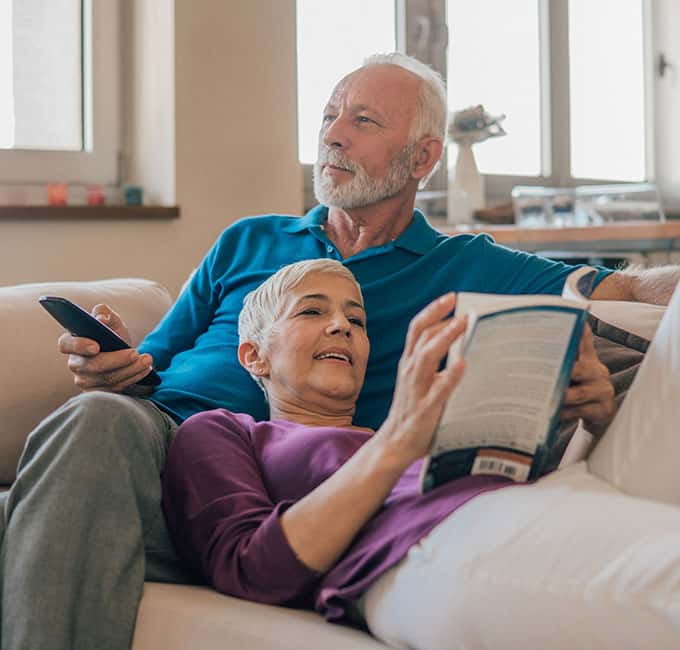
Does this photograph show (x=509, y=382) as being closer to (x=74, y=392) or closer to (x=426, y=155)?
(x=74, y=392)

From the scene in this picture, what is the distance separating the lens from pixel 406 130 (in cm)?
220

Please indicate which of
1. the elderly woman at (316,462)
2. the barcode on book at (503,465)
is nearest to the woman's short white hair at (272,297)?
the elderly woman at (316,462)

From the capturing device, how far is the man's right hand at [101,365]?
1.71 metres

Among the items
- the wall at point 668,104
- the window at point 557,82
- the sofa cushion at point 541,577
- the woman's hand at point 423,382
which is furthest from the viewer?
the wall at point 668,104

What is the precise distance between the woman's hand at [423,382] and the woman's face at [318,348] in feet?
1.45

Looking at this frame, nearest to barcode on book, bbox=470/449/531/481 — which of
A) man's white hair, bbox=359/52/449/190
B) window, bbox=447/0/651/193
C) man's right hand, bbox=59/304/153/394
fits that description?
man's right hand, bbox=59/304/153/394

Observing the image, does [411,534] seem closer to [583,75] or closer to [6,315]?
[6,315]

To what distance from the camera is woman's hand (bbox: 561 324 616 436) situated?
4.27ft

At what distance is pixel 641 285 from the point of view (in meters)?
1.92

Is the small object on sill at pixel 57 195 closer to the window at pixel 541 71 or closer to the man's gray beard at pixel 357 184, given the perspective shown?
the man's gray beard at pixel 357 184

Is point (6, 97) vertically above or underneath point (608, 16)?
underneath

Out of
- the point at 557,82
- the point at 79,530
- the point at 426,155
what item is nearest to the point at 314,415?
the point at 79,530

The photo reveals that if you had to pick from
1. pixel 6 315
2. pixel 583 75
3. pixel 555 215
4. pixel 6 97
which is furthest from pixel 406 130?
pixel 583 75

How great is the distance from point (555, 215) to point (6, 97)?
1.71 metres
